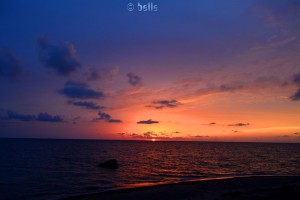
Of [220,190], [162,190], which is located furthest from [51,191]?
[220,190]

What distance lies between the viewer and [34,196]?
30500 millimetres

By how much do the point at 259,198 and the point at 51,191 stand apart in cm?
2373

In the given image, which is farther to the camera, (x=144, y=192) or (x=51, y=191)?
(x=51, y=191)

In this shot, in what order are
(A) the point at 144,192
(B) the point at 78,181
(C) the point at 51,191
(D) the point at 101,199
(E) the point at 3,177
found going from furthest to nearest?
(E) the point at 3,177 < (B) the point at 78,181 < (C) the point at 51,191 < (A) the point at 144,192 < (D) the point at 101,199

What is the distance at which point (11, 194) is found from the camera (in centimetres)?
3125

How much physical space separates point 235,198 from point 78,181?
24.7 m

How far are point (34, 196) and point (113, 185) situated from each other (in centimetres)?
1083

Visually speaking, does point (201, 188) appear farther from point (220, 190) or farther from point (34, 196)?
point (34, 196)

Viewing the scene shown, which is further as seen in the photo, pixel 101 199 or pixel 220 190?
pixel 220 190

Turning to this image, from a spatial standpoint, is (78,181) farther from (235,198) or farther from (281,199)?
(281,199)

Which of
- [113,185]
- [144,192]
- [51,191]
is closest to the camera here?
[144,192]

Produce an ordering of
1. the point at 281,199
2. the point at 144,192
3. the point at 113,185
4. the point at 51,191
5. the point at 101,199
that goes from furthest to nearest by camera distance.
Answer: the point at 113,185, the point at 51,191, the point at 144,192, the point at 101,199, the point at 281,199

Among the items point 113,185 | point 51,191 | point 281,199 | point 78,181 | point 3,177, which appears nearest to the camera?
point 281,199

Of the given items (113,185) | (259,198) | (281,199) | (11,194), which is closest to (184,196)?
(259,198)
